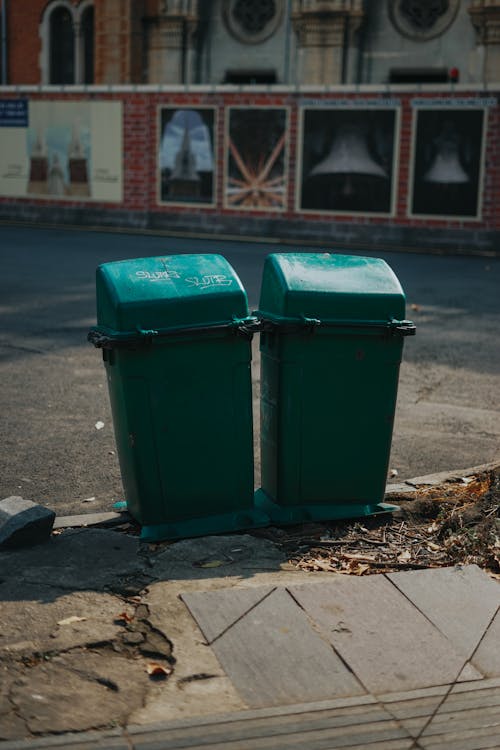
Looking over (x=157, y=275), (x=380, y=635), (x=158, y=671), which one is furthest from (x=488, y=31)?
(x=158, y=671)

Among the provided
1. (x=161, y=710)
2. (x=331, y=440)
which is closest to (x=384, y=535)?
(x=331, y=440)

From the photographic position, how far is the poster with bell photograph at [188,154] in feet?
79.6

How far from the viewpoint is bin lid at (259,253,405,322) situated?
5.06 meters

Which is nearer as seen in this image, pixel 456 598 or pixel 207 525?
pixel 456 598

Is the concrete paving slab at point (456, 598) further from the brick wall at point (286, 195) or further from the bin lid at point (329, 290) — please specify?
the brick wall at point (286, 195)

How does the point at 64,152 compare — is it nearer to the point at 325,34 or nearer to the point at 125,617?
the point at 325,34

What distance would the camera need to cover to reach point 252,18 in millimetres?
32281

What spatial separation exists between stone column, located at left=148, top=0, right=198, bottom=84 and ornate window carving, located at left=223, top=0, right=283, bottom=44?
1.15 metres

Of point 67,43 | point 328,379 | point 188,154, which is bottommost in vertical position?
point 328,379

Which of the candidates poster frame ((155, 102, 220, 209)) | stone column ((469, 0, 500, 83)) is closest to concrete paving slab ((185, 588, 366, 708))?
poster frame ((155, 102, 220, 209))

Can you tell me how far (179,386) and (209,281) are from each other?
1.73 feet

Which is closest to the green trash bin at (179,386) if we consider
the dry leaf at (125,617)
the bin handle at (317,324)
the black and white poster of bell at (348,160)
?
the bin handle at (317,324)

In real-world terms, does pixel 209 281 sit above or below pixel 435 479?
above

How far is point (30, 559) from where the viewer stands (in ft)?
15.4
